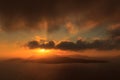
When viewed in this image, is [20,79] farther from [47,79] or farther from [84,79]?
[84,79]

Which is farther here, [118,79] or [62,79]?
[62,79]

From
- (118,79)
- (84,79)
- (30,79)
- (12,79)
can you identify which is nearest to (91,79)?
(84,79)

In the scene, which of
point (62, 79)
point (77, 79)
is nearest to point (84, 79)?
point (77, 79)

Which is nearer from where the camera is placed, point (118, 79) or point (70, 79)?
point (118, 79)

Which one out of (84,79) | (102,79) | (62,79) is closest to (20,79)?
(62,79)

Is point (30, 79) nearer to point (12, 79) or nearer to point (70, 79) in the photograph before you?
point (12, 79)

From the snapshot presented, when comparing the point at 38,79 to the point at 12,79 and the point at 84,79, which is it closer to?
the point at 12,79

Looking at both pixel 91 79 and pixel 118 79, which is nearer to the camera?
pixel 118 79
